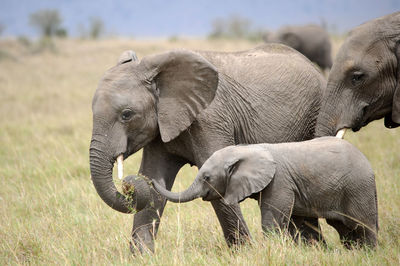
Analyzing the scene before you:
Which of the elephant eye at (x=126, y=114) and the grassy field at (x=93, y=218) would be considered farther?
the elephant eye at (x=126, y=114)

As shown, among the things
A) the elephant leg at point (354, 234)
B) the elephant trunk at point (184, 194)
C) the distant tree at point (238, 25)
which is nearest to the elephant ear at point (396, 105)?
the elephant leg at point (354, 234)

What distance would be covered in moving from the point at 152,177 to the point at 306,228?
136 cm

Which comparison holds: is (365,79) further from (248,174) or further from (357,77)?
(248,174)

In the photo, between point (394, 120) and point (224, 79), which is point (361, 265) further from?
point (224, 79)

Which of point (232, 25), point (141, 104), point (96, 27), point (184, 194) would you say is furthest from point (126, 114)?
point (232, 25)

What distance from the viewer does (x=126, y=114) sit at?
166 inches

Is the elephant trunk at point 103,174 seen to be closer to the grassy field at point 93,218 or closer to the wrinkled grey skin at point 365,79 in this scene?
the grassy field at point 93,218

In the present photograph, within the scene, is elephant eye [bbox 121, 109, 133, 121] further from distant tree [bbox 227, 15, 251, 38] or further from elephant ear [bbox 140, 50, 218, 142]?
distant tree [bbox 227, 15, 251, 38]

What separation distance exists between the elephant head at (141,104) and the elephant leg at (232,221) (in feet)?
2.22

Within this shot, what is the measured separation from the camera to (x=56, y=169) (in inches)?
285

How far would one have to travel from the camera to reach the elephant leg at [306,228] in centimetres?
473

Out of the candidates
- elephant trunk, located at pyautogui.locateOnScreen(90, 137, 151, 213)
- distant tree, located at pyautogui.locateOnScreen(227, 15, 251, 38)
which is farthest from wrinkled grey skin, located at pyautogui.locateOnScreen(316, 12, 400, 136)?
distant tree, located at pyautogui.locateOnScreen(227, 15, 251, 38)

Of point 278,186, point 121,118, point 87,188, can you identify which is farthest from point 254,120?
point 87,188

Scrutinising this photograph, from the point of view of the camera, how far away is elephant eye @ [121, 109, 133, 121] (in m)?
4.21
